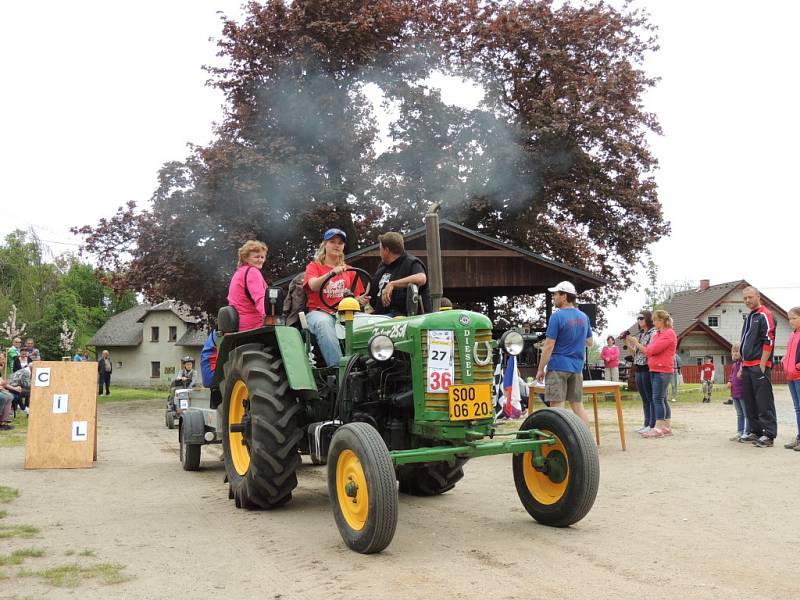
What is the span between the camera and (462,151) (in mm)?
23359

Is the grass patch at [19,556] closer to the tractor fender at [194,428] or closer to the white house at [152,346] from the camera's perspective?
the tractor fender at [194,428]

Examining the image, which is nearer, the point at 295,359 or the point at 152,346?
the point at 295,359

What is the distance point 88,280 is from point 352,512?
7253 cm

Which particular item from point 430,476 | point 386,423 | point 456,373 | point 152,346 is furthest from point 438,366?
point 152,346

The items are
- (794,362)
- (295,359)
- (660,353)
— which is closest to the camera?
(295,359)

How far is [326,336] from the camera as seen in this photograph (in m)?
6.18

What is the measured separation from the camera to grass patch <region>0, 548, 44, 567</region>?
457 cm

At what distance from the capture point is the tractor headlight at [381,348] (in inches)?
198

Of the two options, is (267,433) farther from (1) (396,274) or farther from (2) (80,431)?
(2) (80,431)

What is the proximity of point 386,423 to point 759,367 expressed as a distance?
584 centimetres

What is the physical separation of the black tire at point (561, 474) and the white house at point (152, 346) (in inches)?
2025

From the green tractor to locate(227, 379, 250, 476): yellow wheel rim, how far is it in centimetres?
16

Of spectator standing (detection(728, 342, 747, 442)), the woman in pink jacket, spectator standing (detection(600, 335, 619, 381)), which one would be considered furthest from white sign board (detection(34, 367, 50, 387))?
spectator standing (detection(600, 335, 619, 381))

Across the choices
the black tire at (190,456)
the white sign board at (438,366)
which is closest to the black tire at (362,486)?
the white sign board at (438,366)
